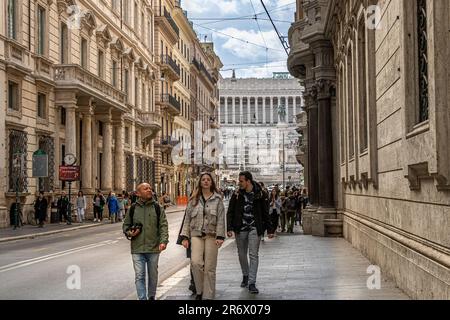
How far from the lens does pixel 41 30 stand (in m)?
33.4

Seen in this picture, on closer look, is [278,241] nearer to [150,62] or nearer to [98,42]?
[98,42]

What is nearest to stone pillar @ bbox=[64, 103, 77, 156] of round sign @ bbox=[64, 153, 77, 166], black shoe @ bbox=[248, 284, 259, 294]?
→ round sign @ bbox=[64, 153, 77, 166]

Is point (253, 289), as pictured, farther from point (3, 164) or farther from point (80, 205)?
point (80, 205)

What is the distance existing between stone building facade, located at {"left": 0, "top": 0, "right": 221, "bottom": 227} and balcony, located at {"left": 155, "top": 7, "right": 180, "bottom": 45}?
A: 0.31 metres

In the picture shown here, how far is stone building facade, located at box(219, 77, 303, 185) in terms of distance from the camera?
12394 centimetres

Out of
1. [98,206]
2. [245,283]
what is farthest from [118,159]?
[245,283]

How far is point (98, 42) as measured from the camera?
42062 millimetres

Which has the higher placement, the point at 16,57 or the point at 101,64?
the point at 101,64

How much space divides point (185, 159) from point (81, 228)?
142ft

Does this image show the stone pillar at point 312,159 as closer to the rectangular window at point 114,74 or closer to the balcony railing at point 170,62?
the rectangular window at point 114,74

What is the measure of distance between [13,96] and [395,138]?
74.4ft

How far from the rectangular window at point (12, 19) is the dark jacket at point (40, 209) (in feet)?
22.1

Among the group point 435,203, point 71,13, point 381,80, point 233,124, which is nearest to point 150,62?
point 71,13

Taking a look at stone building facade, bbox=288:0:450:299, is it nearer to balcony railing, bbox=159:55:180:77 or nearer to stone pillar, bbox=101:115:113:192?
stone pillar, bbox=101:115:113:192
